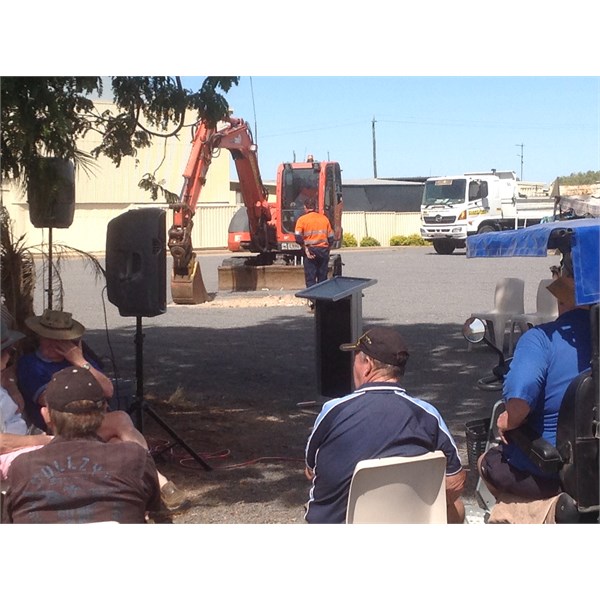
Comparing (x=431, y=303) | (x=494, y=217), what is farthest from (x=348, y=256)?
(x=431, y=303)

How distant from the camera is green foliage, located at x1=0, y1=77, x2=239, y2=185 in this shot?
659cm

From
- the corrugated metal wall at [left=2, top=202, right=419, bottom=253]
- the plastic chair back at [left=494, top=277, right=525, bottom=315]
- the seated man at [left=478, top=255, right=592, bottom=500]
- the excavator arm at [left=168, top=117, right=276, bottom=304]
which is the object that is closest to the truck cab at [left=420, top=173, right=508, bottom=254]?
the corrugated metal wall at [left=2, top=202, right=419, bottom=253]

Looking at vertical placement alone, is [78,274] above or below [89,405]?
below

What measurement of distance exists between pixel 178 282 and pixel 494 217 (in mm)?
20145

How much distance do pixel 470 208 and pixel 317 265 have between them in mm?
18773

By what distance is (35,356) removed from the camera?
6062mm

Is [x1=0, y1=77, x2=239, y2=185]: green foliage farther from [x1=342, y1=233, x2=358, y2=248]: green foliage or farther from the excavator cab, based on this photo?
[x1=342, y1=233, x2=358, y2=248]: green foliage

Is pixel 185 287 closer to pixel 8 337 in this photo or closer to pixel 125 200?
pixel 8 337

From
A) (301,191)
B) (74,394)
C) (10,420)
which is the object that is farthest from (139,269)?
(301,191)

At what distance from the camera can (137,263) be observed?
23.3 ft

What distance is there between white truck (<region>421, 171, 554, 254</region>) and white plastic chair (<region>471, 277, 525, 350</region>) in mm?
23618

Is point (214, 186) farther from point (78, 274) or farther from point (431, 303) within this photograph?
point (431, 303)

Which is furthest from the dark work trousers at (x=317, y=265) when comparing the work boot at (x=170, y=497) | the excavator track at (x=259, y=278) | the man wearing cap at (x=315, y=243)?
the work boot at (x=170, y=497)

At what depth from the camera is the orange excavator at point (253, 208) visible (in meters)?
18.3
